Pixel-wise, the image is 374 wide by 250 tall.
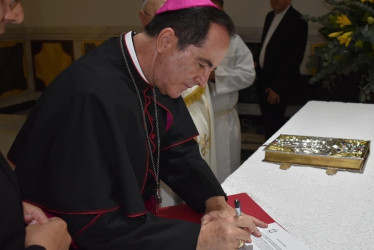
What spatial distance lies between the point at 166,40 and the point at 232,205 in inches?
28.9

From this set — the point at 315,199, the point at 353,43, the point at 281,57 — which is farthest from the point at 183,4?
the point at 281,57

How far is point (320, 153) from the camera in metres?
2.37

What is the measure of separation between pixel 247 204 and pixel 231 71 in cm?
264

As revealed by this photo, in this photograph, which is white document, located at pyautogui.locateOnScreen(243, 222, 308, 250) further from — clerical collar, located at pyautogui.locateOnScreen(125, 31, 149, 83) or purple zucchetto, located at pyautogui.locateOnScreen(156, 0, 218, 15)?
purple zucchetto, located at pyautogui.locateOnScreen(156, 0, 218, 15)

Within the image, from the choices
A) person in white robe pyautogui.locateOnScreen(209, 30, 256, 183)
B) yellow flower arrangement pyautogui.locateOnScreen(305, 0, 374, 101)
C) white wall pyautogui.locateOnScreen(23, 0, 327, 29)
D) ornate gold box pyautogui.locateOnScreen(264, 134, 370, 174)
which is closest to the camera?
ornate gold box pyautogui.locateOnScreen(264, 134, 370, 174)

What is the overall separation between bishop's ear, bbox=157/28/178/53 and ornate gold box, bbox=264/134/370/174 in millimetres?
998

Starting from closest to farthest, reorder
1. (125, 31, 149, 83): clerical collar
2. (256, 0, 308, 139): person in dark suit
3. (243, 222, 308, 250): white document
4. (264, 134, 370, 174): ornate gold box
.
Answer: (243, 222, 308, 250): white document → (125, 31, 149, 83): clerical collar → (264, 134, 370, 174): ornate gold box → (256, 0, 308, 139): person in dark suit

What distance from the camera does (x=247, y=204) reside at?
193 cm

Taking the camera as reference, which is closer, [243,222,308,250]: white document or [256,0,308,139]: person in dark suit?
[243,222,308,250]: white document

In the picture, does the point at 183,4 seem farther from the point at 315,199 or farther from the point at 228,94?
the point at 228,94

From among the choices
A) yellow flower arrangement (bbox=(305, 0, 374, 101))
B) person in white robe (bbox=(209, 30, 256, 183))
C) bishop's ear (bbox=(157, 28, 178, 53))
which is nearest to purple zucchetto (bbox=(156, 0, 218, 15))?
bishop's ear (bbox=(157, 28, 178, 53))

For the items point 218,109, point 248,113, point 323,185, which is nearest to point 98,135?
point 323,185

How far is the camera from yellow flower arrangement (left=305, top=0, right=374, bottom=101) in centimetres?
358

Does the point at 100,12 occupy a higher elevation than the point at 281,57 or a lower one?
lower
